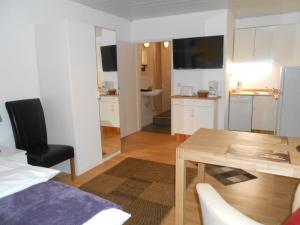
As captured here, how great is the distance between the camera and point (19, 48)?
113 inches

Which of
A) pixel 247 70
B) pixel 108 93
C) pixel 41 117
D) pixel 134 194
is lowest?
pixel 134 194

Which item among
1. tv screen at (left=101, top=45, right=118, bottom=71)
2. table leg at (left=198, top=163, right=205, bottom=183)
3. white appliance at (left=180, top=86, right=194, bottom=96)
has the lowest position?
table leg at (left=198, top=163, right=205, bottom=183)

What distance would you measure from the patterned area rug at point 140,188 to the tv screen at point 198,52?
6.91 ft

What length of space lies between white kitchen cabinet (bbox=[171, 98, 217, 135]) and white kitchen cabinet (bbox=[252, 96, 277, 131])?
3.39 ft

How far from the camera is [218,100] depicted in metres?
4.49

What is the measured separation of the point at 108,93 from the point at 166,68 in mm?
3529

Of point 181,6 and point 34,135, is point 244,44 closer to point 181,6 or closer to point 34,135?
point 181,6

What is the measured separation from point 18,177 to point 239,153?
1579 millimetres

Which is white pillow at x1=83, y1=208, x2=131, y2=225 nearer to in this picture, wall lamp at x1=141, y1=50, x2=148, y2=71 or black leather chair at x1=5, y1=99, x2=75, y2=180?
black leather chair at x1=5, y1=99, x2=75, y2=180

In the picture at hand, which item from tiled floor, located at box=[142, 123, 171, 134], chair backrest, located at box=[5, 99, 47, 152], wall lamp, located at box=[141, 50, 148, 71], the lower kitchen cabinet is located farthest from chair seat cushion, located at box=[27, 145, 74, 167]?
the lower kitchen cabinet

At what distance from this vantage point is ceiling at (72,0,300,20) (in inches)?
145

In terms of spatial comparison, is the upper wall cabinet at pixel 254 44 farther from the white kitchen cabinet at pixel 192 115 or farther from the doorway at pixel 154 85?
the doorway at pixel 154 85

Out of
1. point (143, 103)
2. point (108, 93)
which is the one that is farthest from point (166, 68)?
point (108, 93)

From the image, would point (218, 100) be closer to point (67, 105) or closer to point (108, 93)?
point (108, 93)
